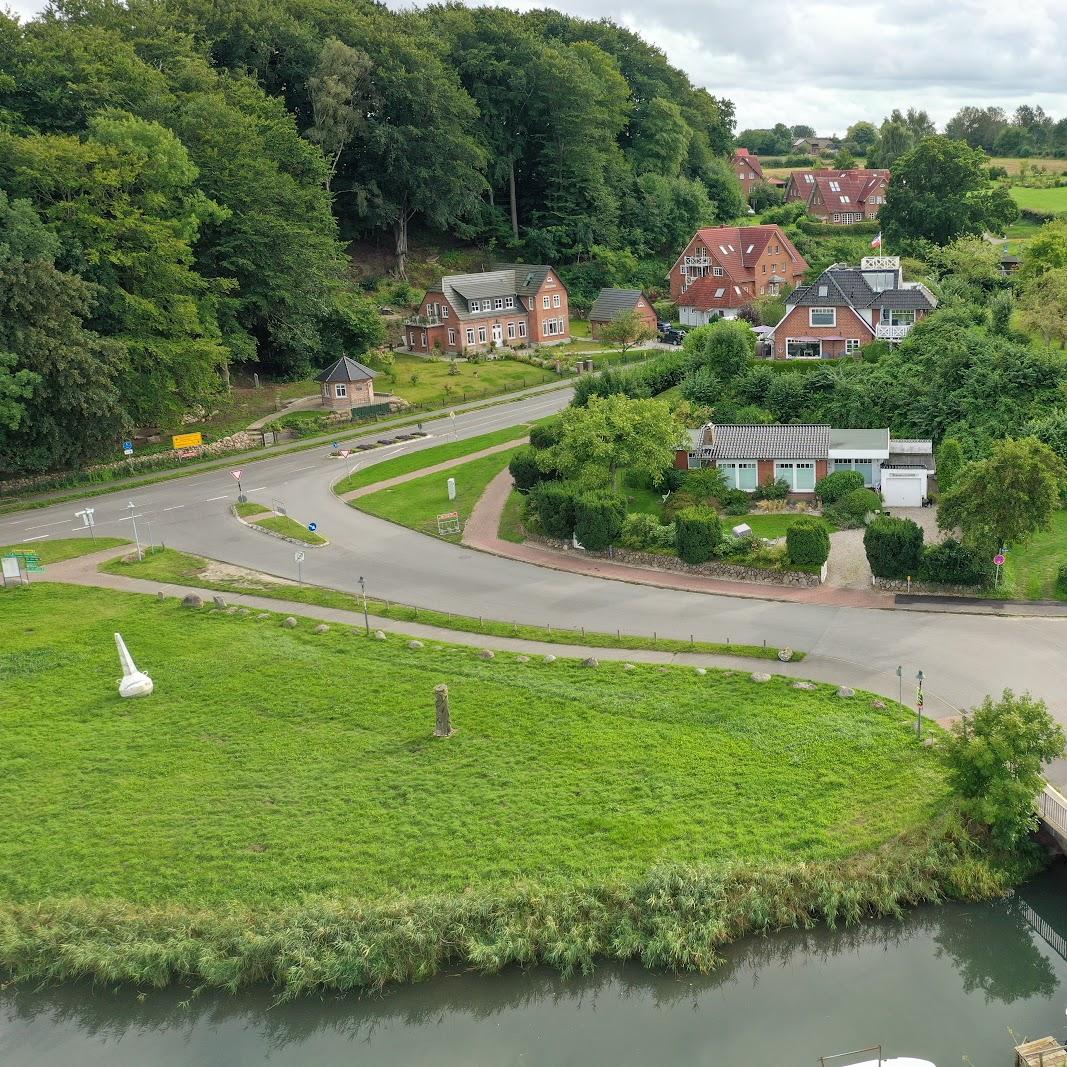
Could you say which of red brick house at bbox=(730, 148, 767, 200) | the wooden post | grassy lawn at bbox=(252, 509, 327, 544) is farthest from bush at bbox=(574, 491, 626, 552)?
red brick house at bbox=(730, 148, 767, 200)

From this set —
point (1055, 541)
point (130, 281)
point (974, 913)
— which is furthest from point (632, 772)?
point (130, 281)

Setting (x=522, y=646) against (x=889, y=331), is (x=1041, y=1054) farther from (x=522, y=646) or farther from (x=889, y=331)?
(x=889, y=331)

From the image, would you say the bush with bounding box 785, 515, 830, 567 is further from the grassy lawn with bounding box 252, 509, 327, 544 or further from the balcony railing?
the balcony railing

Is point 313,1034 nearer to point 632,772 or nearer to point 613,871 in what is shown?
point 613,871

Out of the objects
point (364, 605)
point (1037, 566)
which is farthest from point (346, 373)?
point (1037, 566)

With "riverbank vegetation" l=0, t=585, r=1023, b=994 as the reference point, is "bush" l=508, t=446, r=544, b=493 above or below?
above

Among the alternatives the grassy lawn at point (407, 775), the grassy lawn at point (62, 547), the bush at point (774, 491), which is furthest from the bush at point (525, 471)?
the grassy lawn at point (62, 547)
